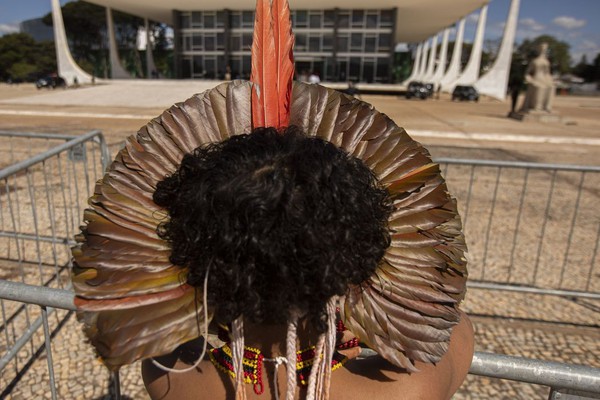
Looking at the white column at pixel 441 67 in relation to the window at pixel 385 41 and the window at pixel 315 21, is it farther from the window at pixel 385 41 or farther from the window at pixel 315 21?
the window at pixel 315 21

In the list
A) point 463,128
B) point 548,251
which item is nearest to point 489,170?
point 548,251

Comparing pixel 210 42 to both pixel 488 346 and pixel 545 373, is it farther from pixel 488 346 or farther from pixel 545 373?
pixel 545 373

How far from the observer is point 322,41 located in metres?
39.2

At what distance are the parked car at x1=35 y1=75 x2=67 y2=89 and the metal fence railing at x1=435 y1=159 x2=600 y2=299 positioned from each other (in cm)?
3750

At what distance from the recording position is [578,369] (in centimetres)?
115

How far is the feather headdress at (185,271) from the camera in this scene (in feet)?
3.07

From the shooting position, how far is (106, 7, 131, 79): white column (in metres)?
44.5

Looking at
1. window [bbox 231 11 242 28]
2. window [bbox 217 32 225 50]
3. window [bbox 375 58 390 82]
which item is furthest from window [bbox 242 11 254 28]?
window [bbox 375 58 390 82]

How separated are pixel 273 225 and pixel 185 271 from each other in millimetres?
247

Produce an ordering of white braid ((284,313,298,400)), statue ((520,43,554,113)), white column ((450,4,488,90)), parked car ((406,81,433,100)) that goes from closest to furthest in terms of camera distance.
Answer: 1. white braid ((284,313,298,400))
2. statue ((520,43,554,113))
3. parked car ((406,81,433,100))
4. white column ((450,4,488,90))

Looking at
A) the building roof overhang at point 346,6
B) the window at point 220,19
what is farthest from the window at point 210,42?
the building roof overhang at point 346,6

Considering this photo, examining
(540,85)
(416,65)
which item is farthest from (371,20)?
(540,85)

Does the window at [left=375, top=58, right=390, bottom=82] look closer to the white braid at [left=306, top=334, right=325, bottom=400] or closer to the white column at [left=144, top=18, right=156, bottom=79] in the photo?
the white column at [left=144, top=18, right=156, bottom=79]

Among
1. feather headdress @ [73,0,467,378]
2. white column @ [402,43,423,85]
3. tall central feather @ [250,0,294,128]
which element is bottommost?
feather headdress @ [73,0,467,378]
